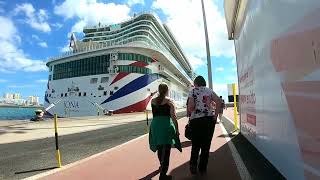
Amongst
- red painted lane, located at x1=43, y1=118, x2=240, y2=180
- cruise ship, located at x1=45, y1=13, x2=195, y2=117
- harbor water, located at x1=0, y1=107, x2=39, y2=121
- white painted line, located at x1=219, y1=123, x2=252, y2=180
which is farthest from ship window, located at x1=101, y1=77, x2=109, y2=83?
white painted line, located at x1=219, y1=123, x2=252, y2=180

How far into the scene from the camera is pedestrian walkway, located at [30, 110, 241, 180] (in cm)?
778

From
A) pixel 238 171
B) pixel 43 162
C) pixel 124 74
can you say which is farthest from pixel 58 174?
pixel 124 74

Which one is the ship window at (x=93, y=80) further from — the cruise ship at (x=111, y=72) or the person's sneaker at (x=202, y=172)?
the person's sneaker at (x=202, y=172)

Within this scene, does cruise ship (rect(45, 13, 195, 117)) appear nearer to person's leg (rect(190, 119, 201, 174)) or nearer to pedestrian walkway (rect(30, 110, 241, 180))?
pedestrian walkway (rect(30, 110, 241, 180))

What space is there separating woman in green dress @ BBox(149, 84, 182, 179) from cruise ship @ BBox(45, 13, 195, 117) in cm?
5083

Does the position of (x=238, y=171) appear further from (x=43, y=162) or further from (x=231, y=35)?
(x=231, y=35)

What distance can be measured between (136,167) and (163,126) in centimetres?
237

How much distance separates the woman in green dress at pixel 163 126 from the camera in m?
6.91

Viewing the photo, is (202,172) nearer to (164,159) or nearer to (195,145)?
(195,145)

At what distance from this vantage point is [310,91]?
12.6 ft

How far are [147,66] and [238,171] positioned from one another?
56.1m

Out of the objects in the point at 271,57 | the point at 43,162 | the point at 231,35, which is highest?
the point at 231,35

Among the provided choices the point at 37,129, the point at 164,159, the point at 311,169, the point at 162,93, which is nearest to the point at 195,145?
the point at 164,159

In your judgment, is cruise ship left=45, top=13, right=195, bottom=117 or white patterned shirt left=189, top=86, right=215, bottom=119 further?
cruise ship left=45, top=13, right=195, bottom=117
